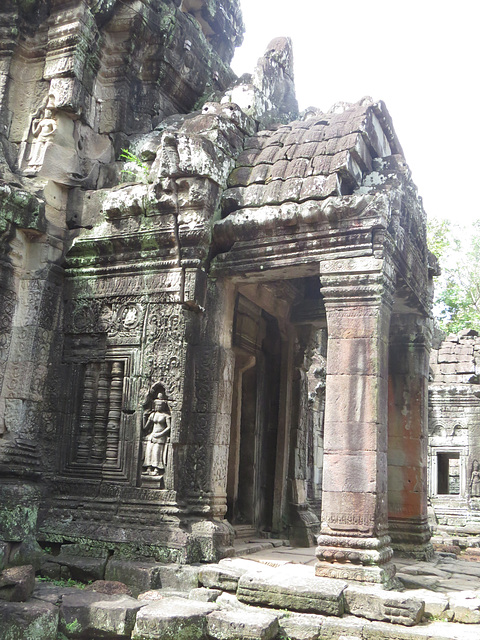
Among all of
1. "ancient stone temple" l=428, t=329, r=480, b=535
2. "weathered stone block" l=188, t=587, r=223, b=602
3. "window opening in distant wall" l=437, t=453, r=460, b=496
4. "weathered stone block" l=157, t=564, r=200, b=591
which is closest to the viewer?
"weathered stone block" l=188, t=587, r=223, b=602

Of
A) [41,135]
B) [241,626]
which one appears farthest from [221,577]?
[41,135]

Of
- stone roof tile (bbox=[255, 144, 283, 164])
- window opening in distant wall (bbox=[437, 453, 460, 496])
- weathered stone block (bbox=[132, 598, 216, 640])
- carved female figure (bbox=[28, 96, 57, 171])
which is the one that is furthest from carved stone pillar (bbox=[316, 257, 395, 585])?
window opening in distant wall (bbox=[437, 453, 460, 496])

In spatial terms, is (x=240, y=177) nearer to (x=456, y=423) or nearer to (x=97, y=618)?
(x=97, y=618)

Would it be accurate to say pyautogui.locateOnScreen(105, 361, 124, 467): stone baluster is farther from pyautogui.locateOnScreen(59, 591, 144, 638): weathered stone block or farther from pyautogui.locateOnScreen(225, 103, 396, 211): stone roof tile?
pyautogui.locateOnScreen(225, 103, 396, 211): stone roof tile

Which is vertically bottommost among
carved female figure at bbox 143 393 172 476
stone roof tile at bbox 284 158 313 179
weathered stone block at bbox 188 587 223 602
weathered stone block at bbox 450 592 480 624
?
weathered stone block at bbox 188 587 223 602

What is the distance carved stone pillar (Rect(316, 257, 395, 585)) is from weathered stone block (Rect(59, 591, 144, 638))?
5.65ft

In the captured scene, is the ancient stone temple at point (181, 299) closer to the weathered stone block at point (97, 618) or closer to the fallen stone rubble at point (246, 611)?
the fallen stone rubble at point (246, 611)

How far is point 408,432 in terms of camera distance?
8.47m

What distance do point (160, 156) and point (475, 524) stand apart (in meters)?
13.0

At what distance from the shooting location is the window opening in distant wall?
17594 millimetres

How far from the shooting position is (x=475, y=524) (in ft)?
52.6

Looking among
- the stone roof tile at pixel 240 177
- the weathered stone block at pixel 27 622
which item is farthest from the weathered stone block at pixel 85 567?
the stone roof tile at pixel 240 177

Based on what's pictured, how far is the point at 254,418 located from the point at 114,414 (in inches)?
100

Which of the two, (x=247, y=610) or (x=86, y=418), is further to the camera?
(x=86, y=418)
